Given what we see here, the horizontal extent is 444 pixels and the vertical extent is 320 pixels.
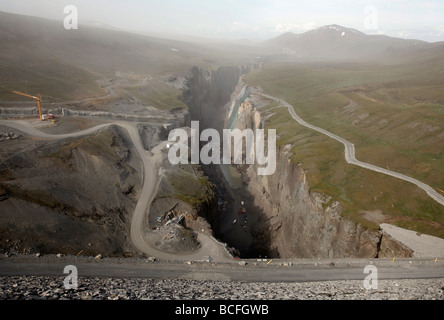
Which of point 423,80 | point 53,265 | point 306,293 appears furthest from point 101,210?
point 423,80

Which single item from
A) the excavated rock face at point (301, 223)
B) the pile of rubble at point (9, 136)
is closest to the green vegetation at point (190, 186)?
the excavated rock face at point (301, 223)

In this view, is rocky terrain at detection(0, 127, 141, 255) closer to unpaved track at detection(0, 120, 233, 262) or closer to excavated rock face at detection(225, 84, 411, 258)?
unpaved track at detection(0, 120, 233, 262)

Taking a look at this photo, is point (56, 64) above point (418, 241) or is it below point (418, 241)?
above

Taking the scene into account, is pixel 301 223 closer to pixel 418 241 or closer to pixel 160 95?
pixel 418 241

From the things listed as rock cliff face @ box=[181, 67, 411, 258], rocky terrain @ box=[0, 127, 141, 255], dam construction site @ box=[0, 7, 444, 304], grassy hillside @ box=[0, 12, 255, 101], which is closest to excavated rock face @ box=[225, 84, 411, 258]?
rock cliff face @ box=[181, 67, 411, 258]

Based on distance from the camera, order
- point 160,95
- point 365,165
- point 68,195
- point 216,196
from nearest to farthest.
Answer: point 68,195 → point 365,165 → point 216,196 → point 160,95

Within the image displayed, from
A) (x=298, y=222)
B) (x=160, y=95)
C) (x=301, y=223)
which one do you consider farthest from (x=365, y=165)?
(x=160, y=95)
